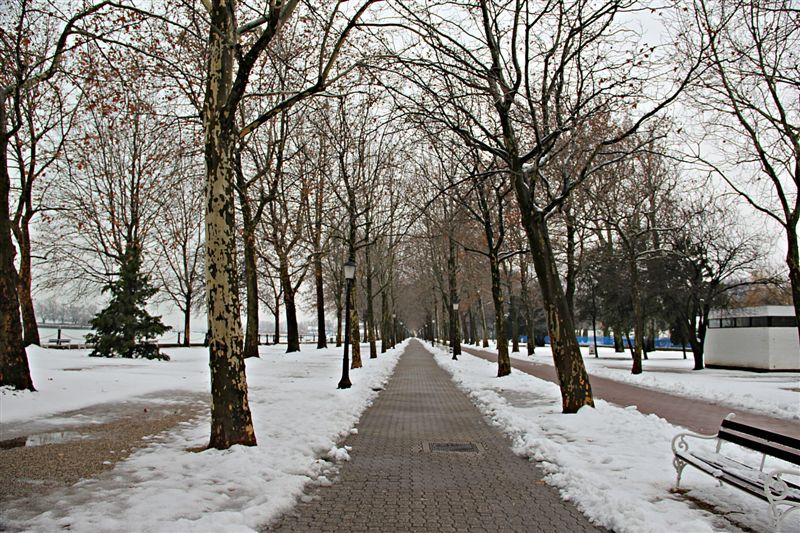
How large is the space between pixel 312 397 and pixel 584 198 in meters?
13.5

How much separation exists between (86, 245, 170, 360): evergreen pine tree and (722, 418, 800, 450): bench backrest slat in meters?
21.6

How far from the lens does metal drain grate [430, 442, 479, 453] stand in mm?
8164

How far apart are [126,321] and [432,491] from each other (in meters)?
19.8

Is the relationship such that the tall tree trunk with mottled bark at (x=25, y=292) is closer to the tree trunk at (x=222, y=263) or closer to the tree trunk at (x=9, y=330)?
the tree trunk at (x=9, y=330)

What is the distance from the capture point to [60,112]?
63.8 feet

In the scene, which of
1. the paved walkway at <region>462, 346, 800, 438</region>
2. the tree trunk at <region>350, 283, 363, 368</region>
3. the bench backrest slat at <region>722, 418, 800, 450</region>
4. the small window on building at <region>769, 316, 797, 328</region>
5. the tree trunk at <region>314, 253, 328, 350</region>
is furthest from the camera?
the tree trunk at <region>314, 253, 328, 350</region>

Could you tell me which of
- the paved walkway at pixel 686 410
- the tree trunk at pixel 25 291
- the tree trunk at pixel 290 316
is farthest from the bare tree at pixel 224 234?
the tree trunk at pixel 290 316

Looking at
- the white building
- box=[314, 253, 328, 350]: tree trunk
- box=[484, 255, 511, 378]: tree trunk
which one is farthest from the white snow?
box=[314, 253, 328, 350]: tree trunk

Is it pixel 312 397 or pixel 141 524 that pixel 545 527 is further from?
pixel 312 397

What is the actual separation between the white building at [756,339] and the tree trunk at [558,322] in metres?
19.9

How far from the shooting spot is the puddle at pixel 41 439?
726 cm

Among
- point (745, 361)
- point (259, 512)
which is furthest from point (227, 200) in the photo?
point (745, 361)

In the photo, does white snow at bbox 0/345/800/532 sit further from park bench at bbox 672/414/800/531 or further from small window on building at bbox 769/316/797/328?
small window on building at bbox 769/316/797/328

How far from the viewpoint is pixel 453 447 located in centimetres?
839
